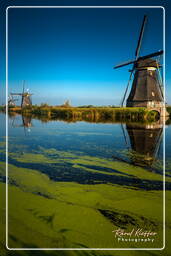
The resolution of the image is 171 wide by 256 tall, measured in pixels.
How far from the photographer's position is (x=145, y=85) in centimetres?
1792

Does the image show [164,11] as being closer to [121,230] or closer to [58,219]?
[121,230]

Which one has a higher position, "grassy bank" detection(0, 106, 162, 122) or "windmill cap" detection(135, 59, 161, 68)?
"windmill cap" detection(135, 59, 161, 68)

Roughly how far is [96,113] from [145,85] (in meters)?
5.81

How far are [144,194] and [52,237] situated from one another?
1.67 meters

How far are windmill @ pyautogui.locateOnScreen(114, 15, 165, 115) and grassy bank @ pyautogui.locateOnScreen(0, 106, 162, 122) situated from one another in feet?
4.80

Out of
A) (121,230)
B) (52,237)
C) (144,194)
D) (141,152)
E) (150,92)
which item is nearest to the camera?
(52,237)

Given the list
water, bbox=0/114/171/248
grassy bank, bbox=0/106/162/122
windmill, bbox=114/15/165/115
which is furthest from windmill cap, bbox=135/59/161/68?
water, bbox=0/114/171/248

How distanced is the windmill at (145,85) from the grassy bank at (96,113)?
1.46 meters

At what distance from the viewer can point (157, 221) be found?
2297mm

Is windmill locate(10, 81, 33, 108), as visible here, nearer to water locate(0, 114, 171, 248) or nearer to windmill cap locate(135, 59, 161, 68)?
windmill cap locate(135, 59, 161, 68)

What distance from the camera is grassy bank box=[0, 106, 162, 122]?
53.0ft

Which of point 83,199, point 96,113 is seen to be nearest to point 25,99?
point 96,113

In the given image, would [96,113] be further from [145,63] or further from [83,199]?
[83,199]

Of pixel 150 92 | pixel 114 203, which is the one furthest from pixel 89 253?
pixel 150 92
